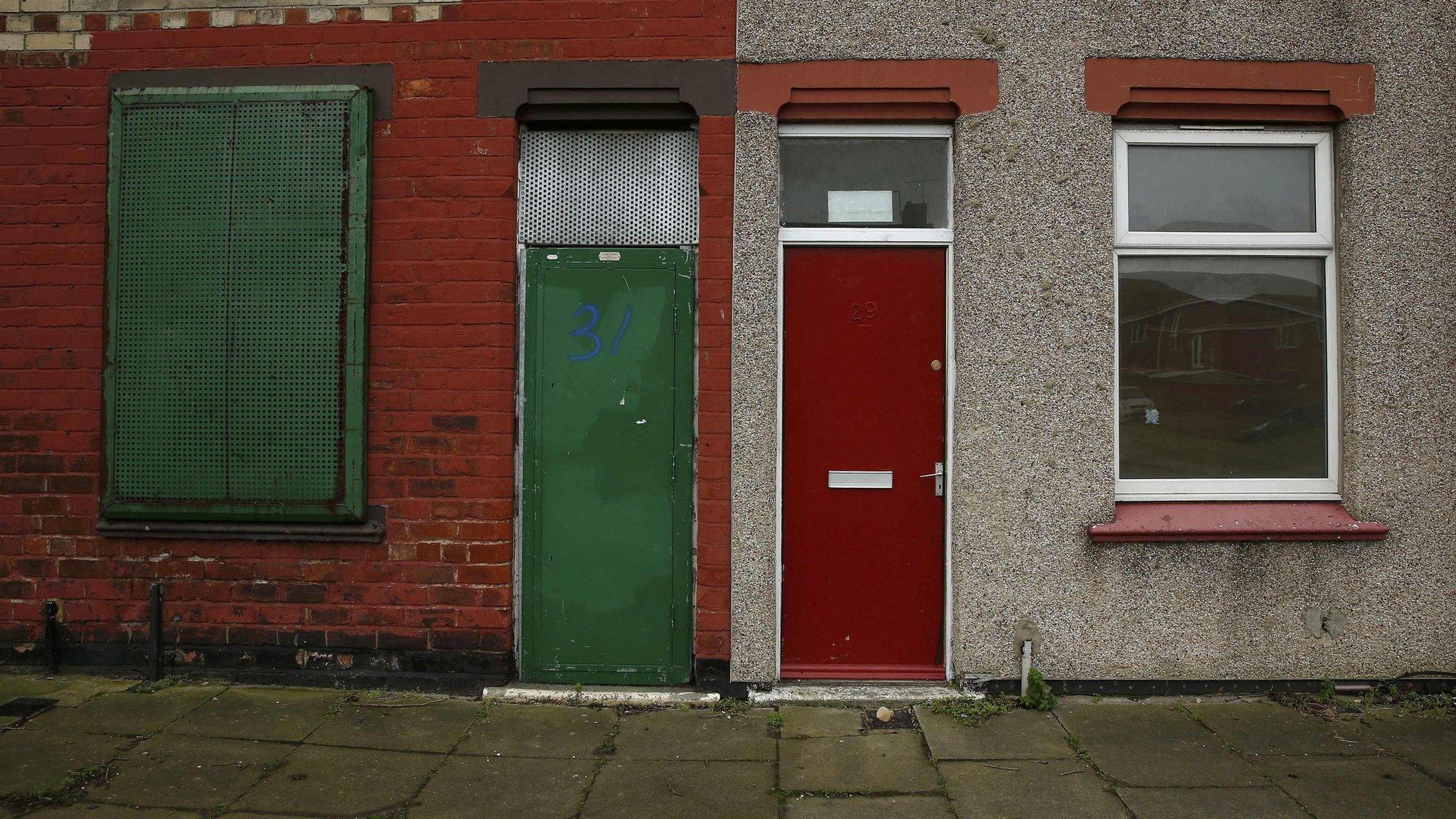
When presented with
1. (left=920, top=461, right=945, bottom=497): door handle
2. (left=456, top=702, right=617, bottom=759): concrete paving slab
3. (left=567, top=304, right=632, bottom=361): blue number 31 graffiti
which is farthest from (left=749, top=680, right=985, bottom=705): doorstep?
(left=567, top=304, right=632, bottom=361): blue number 31 graffiti

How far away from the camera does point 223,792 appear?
140 inches

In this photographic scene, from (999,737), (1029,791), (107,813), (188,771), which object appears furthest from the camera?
(999,737)

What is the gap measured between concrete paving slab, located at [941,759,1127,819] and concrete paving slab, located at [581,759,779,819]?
76 centimetres

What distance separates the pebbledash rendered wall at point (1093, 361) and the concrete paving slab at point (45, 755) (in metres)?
2.85

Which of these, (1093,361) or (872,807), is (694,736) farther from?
(1093,361)

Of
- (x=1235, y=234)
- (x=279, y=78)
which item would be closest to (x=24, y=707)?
(x=279, y=78)

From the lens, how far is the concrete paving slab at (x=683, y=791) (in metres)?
3.43

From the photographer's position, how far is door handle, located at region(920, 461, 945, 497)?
4617 mm

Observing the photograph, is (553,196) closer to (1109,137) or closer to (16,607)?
(1109,137)

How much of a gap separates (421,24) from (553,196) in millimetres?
1102

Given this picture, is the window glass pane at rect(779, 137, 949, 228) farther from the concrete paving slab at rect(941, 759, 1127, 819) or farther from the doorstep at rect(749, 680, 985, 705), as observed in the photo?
the concrete paving slab at rect(941, 759, 1127, 819)

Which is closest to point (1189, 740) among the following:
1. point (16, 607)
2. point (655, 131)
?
point (655, 131)

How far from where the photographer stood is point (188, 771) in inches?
146

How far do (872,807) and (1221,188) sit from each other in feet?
11.8
